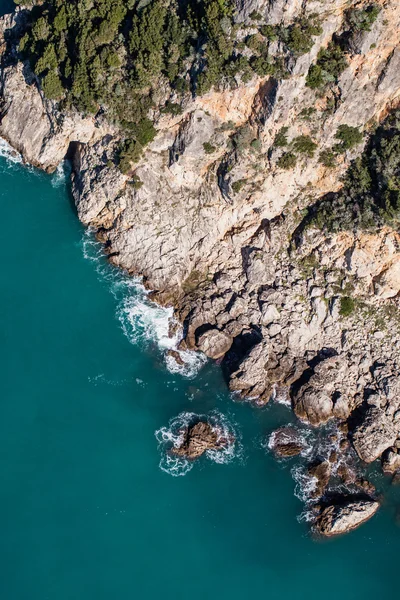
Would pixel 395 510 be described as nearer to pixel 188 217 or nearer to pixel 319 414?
pixel 319 414

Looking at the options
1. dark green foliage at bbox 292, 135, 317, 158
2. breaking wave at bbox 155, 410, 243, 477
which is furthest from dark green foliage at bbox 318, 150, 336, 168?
breaking wave at bbox 155, 410, 243, 477

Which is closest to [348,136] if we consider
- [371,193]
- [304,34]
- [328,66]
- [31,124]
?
[371,193]

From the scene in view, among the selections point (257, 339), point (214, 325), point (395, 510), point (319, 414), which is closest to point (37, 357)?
point (214, 325)

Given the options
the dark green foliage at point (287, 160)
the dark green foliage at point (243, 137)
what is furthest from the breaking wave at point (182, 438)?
the dark green foliage at point (243, 137)

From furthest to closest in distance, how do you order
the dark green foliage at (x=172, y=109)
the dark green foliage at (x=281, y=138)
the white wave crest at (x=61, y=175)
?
the white wave crest at (x=61, y=175) < the dark green foliage at (x=172, y=109) < the dark green foliage at (x=281, y=138)

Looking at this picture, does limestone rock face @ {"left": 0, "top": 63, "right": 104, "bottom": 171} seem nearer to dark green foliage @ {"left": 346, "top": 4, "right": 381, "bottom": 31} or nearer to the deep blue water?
the deep blue water

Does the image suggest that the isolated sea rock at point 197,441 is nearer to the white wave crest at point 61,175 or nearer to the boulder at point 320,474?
the boulder at point 320,474

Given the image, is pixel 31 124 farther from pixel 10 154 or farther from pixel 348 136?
pixel 348 136
